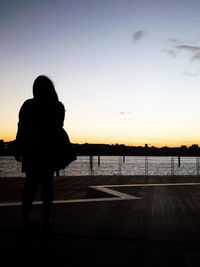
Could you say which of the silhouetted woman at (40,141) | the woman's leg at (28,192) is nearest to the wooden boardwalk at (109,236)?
the woman's leg at (28,192)

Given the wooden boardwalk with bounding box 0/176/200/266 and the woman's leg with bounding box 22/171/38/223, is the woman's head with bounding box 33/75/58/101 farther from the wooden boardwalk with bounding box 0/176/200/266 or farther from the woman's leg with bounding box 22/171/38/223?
the wooden boardwalk with bounding box 0/176/200/266

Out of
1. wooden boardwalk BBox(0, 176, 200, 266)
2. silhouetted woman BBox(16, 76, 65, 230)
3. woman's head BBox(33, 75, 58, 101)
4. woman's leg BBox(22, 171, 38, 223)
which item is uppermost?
woman's head BBox(33, 75, 58, 101)

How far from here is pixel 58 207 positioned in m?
3.12

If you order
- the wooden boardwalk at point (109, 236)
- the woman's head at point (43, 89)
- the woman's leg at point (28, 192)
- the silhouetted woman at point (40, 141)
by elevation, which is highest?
the woman's head at point (43, 89)

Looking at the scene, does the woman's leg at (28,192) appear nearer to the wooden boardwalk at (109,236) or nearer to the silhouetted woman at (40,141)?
the silhouetted woman at (40,141)

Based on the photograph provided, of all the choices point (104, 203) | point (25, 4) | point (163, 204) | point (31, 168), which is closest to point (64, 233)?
point (31, 168)

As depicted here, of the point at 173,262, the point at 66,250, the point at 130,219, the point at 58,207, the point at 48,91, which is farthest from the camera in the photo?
the point at 58,207

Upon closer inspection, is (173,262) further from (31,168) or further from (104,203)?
(104,203)

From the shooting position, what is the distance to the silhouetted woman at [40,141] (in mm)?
2045

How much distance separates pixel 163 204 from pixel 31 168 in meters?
2.07

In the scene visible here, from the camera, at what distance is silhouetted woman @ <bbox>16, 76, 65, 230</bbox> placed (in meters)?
2.04

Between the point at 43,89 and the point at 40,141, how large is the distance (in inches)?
16.9

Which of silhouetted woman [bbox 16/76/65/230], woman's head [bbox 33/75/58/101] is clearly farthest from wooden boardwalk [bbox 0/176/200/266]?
woman's head [bbox 33/75/58/101]

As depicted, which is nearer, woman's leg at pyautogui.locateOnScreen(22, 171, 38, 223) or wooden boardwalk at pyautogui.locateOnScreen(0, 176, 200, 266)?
wooden boardwalk at pyautogui.locateOnScreen(0, 176, 200, 266)
